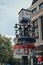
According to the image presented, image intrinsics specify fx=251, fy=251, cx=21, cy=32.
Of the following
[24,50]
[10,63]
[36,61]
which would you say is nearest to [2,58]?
[10,63]

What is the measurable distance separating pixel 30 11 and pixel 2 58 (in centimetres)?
2929

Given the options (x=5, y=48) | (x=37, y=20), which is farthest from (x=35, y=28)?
(x=5, y=48)

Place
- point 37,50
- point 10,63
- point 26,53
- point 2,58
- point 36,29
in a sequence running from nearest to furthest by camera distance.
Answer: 1. point 26,53
2. point 37,50
3. point 36,29
4. point 2,58
5. point 10,63

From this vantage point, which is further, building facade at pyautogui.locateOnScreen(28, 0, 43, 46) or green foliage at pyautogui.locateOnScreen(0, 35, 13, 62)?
green foliage at pyautogui.locateOnScreen(0, 35, 13, 62)

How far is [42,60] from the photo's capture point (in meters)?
68.2

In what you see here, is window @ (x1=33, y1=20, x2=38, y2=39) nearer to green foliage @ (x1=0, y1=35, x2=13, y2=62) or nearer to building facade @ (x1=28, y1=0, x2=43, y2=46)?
building facade @ (x1=28, y1=0, x2=43, y2=46)

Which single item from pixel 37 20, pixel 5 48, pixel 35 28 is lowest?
pixel 5 48

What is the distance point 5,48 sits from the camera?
101 metres

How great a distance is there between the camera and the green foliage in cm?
9936

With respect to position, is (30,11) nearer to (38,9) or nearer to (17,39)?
(38,9)

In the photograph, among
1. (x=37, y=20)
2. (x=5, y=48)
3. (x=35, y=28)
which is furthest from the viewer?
(x=5, y=48)

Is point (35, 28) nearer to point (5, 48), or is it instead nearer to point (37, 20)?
point (37, 20)

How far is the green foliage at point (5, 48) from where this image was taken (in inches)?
→ 3912

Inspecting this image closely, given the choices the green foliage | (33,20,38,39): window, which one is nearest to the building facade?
(33,20,38,39): window
